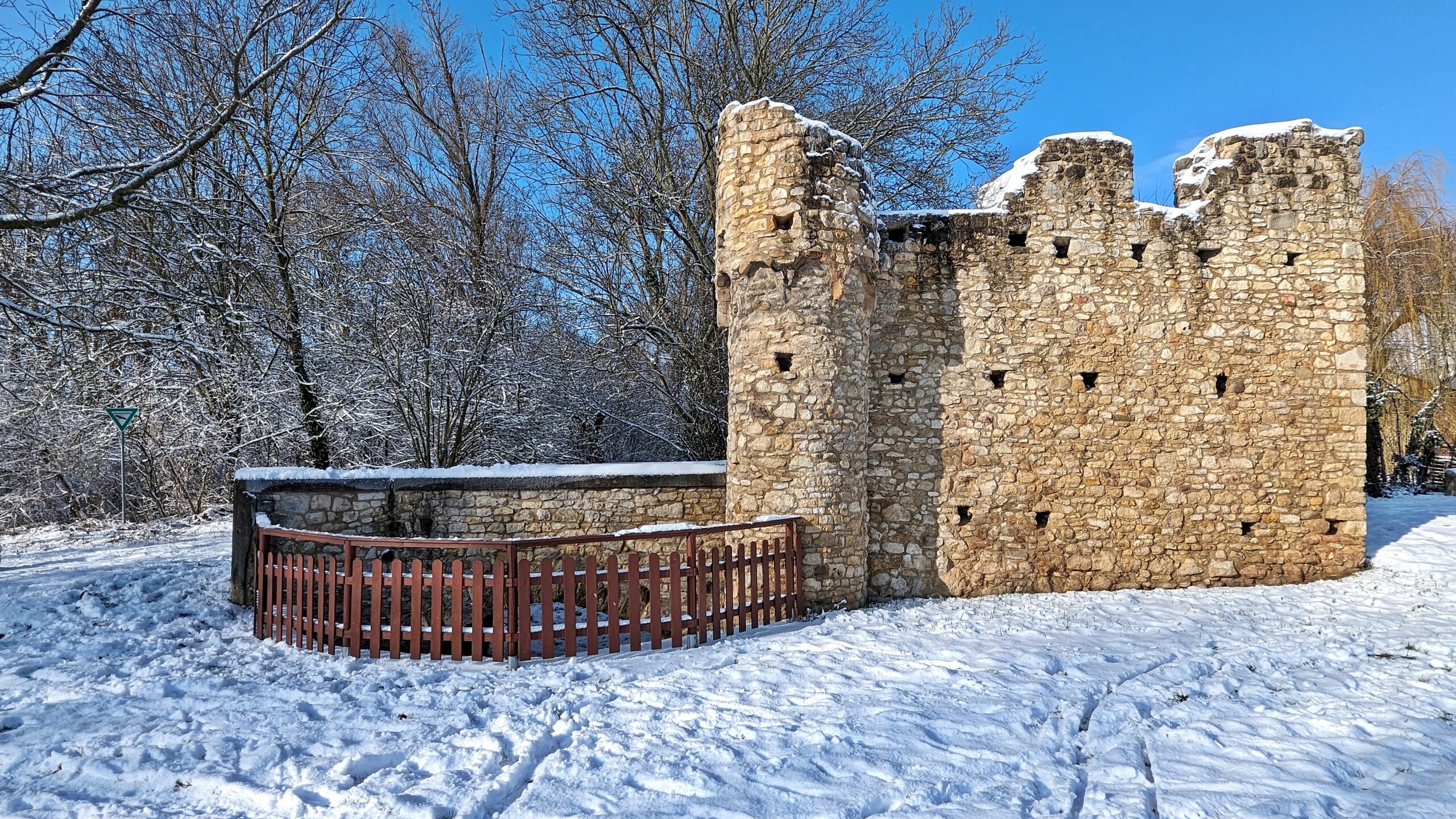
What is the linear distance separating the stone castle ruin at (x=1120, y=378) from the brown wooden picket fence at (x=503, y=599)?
2.63 metres

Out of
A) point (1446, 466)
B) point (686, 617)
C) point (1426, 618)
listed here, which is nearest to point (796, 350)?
point (686, 617)

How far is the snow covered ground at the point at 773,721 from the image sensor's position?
10.5ft

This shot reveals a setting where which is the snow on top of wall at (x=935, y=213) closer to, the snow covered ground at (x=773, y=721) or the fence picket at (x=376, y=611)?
the snow covered ground at (x=773, y=721)

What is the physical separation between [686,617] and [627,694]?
1.37 meters

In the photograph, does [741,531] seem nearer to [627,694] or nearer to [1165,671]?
[627,694]

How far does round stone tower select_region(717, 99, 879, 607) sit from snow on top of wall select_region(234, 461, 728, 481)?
2.75 feet

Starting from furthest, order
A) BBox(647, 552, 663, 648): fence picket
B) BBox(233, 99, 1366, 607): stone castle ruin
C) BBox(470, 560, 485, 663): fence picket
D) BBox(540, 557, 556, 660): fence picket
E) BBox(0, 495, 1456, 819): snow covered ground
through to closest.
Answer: BBox(233, 99, 1366, 607): stone castle ruin, BBox(647, 552, 663, 648): fence picket, BBox(470, 560, 485, 663): fence picket, BBox(540, 557, 556, 660): fence picket, BBox(0, 495, 1456, 819): snow covered ground

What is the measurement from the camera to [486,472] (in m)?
8.00

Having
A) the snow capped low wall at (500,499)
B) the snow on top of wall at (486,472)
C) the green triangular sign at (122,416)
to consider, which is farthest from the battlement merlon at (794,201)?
the green triangular sign at (122,416)

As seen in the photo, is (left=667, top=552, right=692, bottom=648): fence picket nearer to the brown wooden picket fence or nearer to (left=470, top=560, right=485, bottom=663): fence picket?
the brown wooden picket fence

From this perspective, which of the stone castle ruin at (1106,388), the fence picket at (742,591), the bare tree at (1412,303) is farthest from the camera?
the bare tree at (1412,303)

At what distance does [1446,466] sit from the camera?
1720 cm

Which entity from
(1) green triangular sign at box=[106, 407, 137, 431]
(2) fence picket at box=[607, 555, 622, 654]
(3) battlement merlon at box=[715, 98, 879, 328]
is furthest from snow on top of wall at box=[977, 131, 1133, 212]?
(1) green triangular sign at box=[106, 407, 137, 431]

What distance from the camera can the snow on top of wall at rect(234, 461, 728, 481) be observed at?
7.20 m
